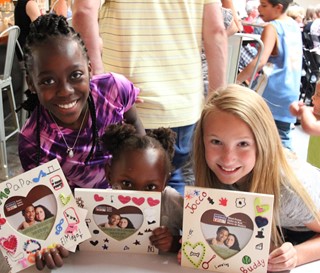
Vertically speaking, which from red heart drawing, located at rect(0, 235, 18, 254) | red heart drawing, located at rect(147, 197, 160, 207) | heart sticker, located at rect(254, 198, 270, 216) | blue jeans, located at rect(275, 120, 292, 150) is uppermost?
heart sticker, located at rect(254, 198, 270, 216)

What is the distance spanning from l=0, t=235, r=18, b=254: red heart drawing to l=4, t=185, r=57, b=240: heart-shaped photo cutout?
0.02 meters

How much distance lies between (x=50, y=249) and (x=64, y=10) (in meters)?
2.62

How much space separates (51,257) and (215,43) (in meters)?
0.99

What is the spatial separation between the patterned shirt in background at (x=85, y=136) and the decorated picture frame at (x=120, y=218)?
0.95 ft

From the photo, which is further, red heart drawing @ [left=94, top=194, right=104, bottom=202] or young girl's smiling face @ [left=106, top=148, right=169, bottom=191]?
young girl's smiling face @ [left=106, top=148, right=169, bottom=191]

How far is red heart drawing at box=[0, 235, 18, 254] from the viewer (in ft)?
3.24

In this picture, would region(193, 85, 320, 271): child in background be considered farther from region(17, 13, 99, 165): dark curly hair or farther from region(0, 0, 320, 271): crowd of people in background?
region(17, 13, 99, 165): dark curly hair

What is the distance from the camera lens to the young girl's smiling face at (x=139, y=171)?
4.11 feet

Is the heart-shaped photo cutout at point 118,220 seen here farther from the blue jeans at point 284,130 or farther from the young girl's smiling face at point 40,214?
the blue jeans at point 284,130

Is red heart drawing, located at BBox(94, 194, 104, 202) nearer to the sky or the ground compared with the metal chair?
nearer to the sky

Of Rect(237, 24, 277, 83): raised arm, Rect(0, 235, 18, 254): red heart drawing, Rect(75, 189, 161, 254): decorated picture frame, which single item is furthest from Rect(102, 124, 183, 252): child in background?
Rect(237, 24, 277, 83): raised arm

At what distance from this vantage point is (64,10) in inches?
130

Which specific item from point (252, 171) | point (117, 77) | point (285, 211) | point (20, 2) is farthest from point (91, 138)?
point (20, 2)

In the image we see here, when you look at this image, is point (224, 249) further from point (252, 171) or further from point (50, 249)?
point (50, 249)
